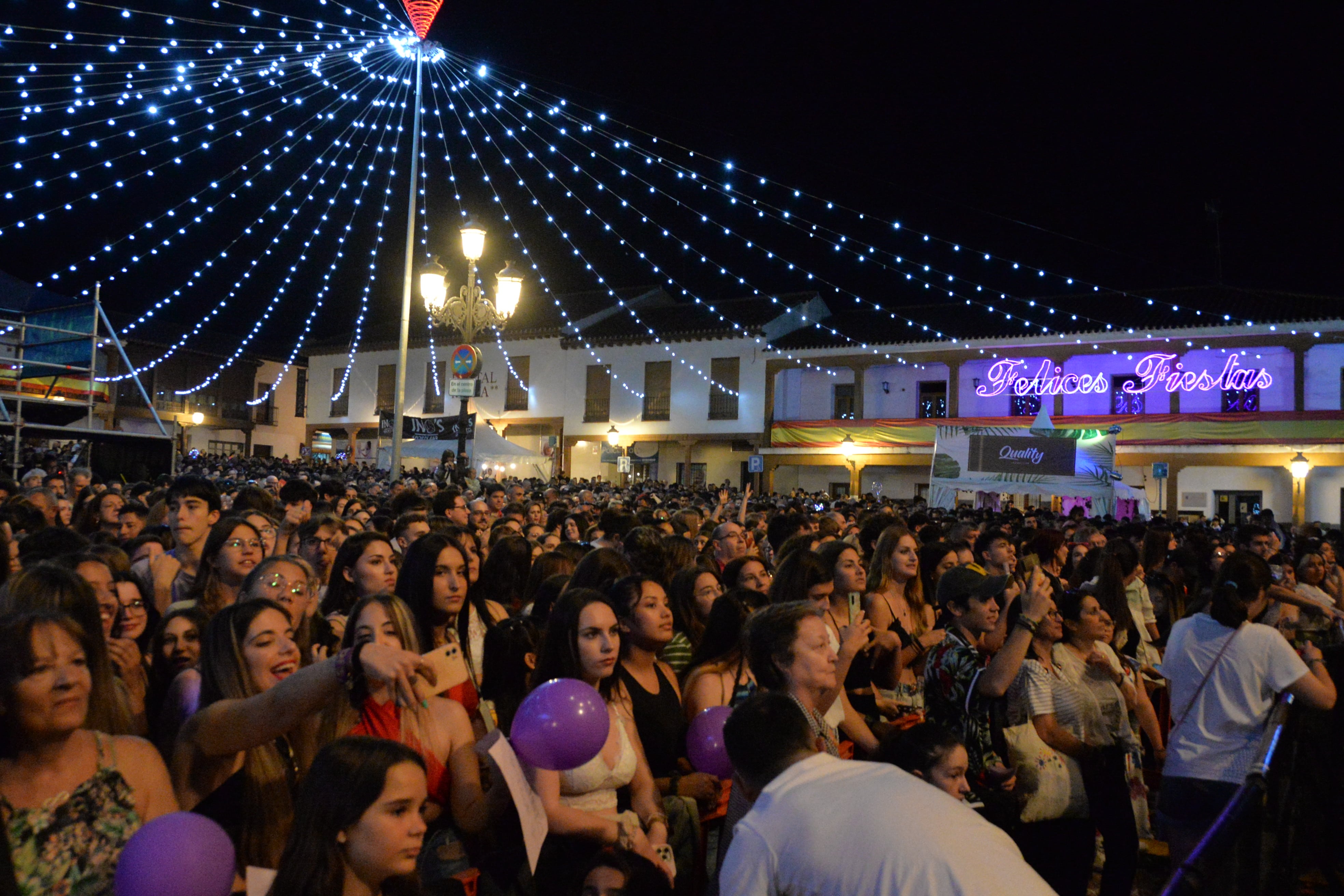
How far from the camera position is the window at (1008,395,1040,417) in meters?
24.4

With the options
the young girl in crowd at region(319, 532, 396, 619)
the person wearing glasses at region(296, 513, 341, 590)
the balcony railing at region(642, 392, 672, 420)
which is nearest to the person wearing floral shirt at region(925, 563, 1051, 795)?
the young girl in crowd at region(319, 532, 396, 619)

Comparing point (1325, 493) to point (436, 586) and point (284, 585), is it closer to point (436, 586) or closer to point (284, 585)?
point (436, 586)

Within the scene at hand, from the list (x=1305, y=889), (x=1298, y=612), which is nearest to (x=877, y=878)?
(x=1305, y=889)

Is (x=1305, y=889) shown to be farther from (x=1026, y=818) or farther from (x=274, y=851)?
(x=274, y=851)

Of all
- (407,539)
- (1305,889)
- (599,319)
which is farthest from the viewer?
(599,319)

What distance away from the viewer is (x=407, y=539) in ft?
18.9

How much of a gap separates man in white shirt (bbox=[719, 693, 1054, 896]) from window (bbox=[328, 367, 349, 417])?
122ft

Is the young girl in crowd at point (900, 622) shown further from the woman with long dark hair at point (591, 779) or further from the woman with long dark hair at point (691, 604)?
the woman with long dark hair at point (591, 779)

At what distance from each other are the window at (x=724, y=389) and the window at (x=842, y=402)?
2989 mm

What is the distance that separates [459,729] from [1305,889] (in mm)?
4235

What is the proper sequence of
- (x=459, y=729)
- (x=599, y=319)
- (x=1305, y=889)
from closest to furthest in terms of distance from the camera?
(x=459, y=729), (x=1305, y=889), (x=599, y=319)

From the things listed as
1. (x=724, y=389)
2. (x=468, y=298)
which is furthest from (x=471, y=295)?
(x=724, y=389)

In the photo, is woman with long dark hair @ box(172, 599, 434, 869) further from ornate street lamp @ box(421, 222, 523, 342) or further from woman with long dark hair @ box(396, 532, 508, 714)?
ornate street lamp @ box(421, 222, 523, 342)

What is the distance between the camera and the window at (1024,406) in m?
24.4
